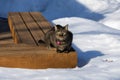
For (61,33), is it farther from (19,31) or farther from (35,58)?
(19,31)

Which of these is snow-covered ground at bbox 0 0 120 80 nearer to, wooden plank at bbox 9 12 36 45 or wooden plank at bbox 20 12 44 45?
wooden plank at bbox 20 12 44 45

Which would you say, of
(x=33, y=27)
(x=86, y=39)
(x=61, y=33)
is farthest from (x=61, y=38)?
(x=86, y=39)

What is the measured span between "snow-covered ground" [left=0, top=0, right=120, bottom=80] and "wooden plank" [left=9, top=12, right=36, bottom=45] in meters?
1.04

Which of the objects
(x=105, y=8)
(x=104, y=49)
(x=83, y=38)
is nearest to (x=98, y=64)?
(x=104, y=49)

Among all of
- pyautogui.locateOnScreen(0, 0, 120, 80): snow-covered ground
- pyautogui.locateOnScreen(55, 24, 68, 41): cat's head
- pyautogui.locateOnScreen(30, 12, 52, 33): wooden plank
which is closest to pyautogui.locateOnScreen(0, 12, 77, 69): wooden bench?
pyautogui.locateOnScreen(0, 0, 120, 80): snow-covered ground

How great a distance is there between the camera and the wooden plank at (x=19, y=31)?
6.87 m

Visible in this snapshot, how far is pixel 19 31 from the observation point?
762 centimetres

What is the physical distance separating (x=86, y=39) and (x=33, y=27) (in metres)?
1.22

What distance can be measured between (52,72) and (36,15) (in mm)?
4189

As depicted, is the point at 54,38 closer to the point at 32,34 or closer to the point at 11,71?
the point at 11,71

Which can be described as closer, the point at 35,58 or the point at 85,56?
the point at 35,58

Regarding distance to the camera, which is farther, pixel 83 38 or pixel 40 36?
pixel 83 38

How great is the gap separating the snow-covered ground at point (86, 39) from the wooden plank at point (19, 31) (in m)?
1.04

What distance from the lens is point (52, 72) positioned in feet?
18.4
